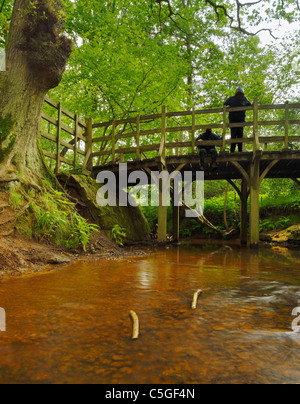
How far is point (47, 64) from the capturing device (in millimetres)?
6027

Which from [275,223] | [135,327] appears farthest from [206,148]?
[135,327]

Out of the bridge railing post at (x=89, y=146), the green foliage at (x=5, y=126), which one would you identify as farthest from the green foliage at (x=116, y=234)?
the green foliage at (x=5, y=126)

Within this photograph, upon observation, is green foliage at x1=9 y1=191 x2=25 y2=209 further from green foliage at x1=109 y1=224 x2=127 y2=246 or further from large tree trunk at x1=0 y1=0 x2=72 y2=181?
green foliage at x1=109 y1=224 x2=127 y2=246

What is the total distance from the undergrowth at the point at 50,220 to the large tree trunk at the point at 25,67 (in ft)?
2.03

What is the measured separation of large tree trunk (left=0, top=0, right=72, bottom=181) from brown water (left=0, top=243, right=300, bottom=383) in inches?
128

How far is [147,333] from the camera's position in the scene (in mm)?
2080

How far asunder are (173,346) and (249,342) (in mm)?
492

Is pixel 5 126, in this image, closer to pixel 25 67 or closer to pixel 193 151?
pixel 25 67

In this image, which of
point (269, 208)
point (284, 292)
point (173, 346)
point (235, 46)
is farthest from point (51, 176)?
point (235, 46)

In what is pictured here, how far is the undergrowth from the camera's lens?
5375 millimetres

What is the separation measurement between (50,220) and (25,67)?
3.04 meters

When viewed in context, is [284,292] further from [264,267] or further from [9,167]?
[9,167]

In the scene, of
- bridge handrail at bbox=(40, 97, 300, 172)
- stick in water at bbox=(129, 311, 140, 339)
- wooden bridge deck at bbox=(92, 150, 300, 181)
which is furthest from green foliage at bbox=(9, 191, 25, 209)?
wooden bridge deck at bbox=(92, 150, 300, 181)
